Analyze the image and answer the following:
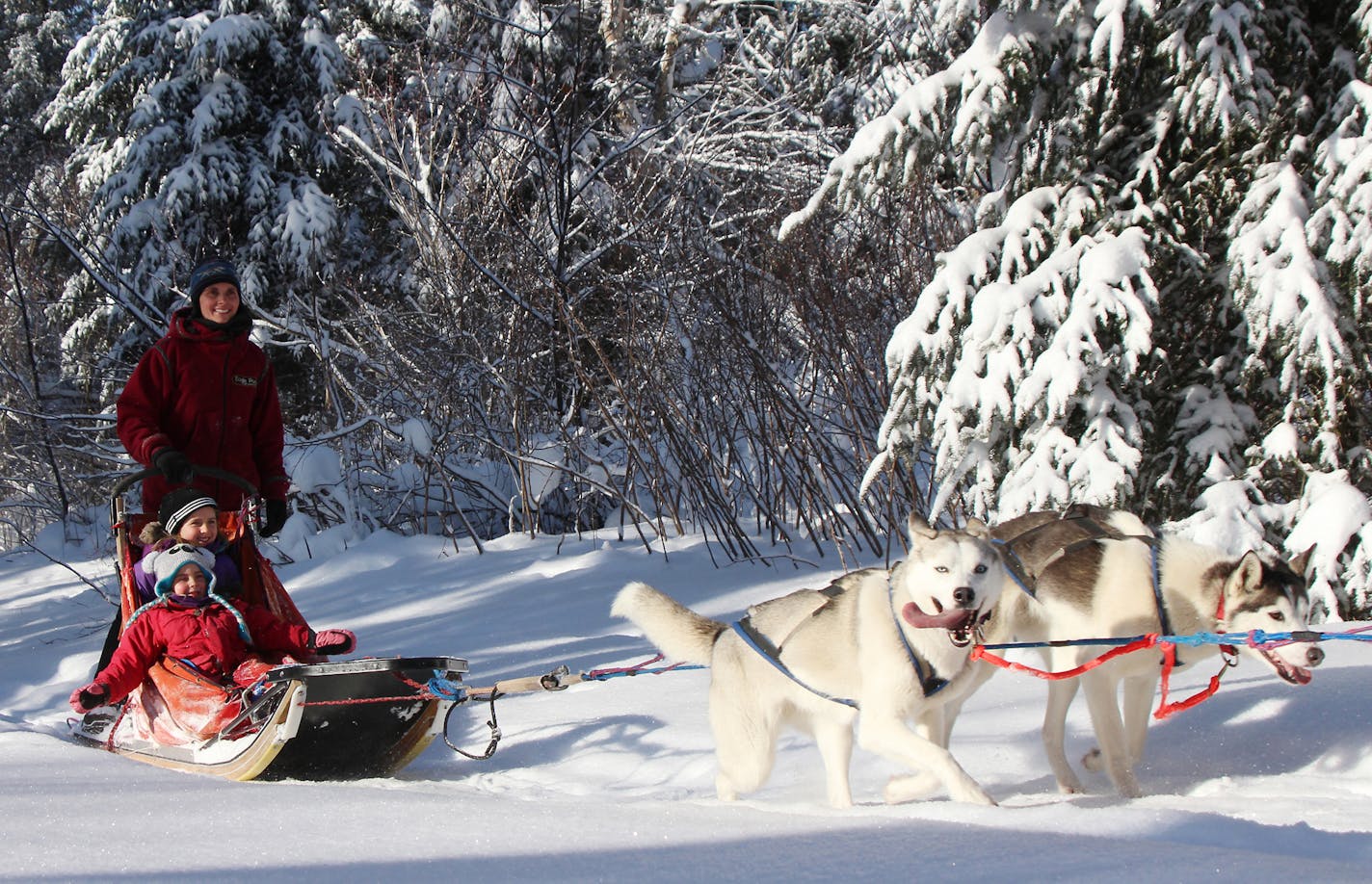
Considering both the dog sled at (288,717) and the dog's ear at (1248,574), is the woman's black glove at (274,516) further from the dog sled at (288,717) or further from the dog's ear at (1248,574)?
the dog's ear at (1248,574)

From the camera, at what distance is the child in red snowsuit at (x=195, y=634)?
389 cm

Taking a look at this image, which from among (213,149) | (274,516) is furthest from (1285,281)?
(213,149)

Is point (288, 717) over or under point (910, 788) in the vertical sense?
over

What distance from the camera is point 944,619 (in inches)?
116

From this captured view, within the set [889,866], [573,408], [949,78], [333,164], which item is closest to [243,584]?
[889,866]

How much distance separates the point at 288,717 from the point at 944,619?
2.03 meters

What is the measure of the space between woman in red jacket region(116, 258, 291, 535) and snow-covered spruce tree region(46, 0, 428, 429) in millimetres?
10159

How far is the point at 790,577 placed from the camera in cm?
688

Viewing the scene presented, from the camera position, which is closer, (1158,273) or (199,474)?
(199,474)

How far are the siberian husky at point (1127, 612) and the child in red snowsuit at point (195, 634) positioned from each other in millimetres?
2402

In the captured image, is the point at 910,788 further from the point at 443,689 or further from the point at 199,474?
the point at 199,474

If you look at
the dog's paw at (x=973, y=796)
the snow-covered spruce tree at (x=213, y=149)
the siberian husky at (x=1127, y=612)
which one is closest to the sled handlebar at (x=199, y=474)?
the siberian husky at (x=1127, y=612)

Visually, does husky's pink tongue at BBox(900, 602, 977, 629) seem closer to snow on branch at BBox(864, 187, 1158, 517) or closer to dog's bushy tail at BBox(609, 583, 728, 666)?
dog's bushy tail at BBox(609, 583, 728, 666)

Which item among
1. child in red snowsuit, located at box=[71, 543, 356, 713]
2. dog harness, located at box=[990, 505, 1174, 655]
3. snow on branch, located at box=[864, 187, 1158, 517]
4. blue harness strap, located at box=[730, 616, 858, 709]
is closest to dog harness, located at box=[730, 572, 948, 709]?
blue harness strap, located at box=[730, 616, 858, 709]
